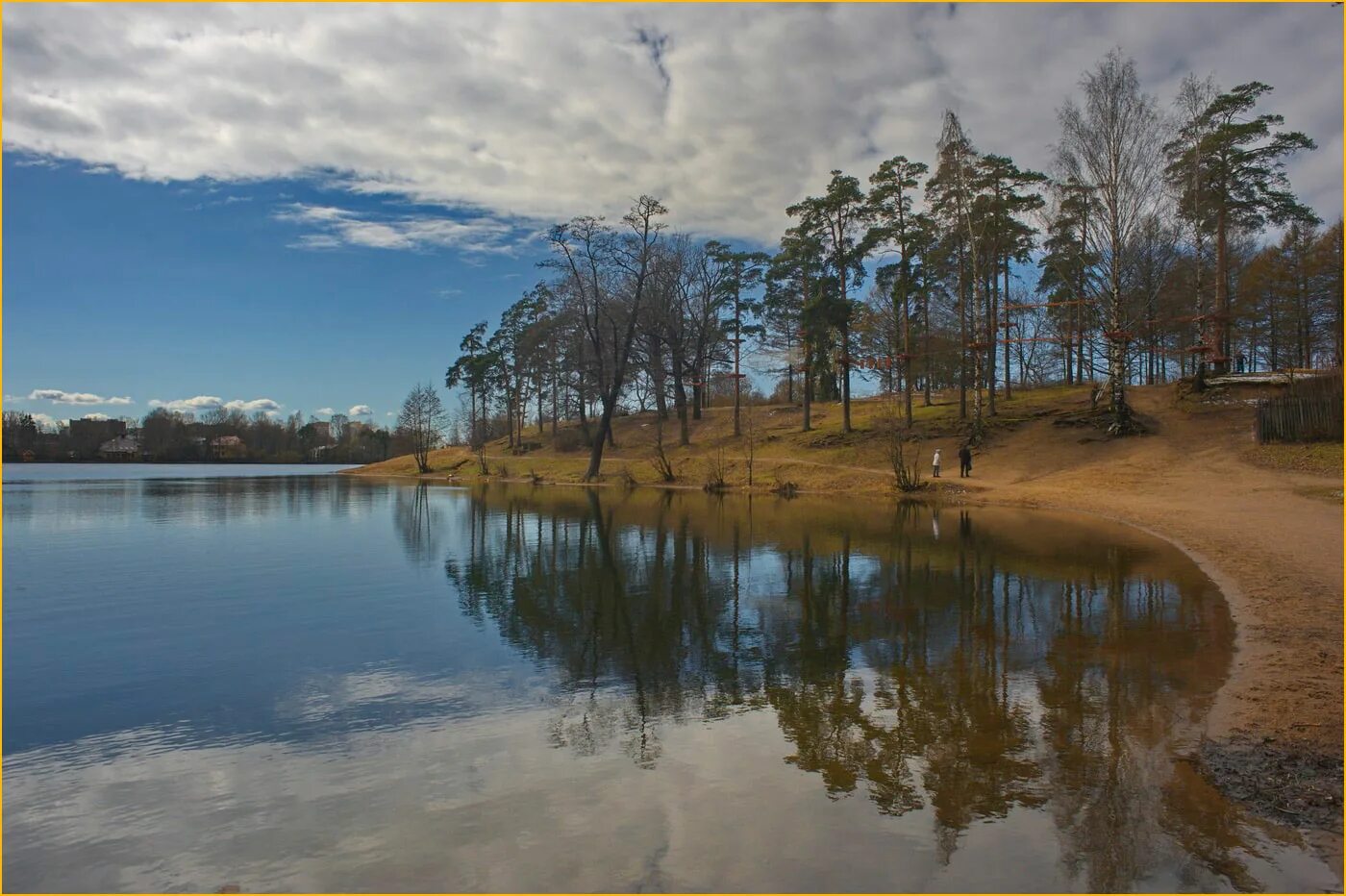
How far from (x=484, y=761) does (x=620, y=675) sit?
2.18m

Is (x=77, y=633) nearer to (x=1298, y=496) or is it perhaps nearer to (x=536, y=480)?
(x=1298, y=496)

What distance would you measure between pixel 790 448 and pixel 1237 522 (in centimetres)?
2466

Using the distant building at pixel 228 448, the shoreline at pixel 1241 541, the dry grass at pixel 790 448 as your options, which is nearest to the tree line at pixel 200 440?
the distant building at pixel 228 448

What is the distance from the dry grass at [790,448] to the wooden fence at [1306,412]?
999 cm

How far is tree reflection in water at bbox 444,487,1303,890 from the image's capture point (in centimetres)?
495

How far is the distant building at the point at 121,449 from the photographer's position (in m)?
104

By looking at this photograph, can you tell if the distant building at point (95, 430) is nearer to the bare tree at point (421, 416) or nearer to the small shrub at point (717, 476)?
the bare tree at point (421, 416)

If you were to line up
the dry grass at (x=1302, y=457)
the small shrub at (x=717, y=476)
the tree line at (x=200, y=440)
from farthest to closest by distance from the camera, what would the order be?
the tree line at (x=200, y=440) → the small shrub at (x=717, y=476) → the dry grass at (x=1302, y=457)

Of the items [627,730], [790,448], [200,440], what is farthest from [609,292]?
[200,440]

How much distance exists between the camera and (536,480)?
147 ft

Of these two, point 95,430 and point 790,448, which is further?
point 95,430

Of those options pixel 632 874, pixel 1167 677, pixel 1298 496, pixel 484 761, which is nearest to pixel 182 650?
pixel 484 761

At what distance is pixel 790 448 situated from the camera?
40.2m

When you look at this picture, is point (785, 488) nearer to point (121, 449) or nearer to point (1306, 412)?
point (1306, 412)
